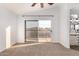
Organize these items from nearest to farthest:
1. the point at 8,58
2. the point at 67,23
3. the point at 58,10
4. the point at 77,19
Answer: the point at 8,58
the point at 67,23
the point at 77,19
the point at 58,10

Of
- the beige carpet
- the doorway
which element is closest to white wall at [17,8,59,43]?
the doorway

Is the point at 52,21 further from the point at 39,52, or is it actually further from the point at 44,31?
the point at 39,52

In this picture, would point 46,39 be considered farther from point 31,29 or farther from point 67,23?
point 67,23

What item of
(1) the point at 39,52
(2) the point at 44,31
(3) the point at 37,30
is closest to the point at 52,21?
(2) the point at 44,31

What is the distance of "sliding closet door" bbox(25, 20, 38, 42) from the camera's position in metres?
10.5

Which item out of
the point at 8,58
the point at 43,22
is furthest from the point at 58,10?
the point at 8,58

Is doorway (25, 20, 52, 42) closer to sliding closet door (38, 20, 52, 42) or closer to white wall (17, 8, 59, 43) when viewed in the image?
sliding closet door (38, 20, 52, 42)

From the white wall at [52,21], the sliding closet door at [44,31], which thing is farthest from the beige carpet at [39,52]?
the sliding closet door at [44,31]

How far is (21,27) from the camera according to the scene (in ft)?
34.1

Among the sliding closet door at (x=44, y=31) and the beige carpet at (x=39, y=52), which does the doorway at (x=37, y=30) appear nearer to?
the sliding closet door at (x=44, y=31)

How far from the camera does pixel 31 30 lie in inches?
414

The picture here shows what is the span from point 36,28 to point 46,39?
992 millimetres

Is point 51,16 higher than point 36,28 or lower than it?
higher

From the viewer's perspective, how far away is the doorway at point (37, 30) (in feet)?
34.4
